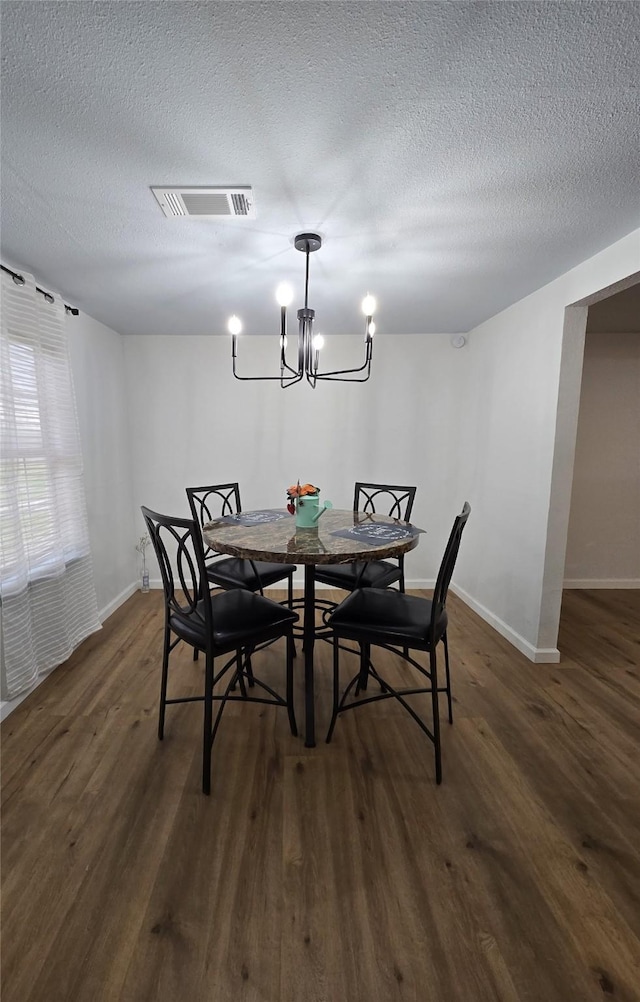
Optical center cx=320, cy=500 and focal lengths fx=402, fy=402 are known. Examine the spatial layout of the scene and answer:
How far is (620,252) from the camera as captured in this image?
1.87 m

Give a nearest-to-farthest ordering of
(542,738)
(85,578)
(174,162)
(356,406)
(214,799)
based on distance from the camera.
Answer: (174,162) < (214,799) < (542,738) < (85,578) < (356,406)

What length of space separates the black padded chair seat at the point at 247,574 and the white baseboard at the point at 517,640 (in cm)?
159

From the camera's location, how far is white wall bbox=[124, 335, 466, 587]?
353 cm

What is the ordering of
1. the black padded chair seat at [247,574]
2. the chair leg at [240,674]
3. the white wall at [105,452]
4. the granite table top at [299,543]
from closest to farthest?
the granite table top at [299,543]
the chair leg at [240,674]
the black padded chair seat at [247,574]
the white wall at [105,452]

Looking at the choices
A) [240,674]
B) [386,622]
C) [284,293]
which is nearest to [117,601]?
[240,674]

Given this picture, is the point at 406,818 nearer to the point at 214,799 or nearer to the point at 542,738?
the point at 214,799

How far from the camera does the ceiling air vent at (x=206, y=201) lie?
4.79ft

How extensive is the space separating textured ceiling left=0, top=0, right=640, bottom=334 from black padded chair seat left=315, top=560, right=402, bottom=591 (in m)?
1.67

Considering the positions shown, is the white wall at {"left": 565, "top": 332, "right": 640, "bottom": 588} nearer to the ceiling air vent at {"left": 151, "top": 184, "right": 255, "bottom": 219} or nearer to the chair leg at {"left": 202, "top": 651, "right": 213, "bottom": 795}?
the ceiling air vent at {"left": 151, "top": 184, "right": 255, "bottom": 219}

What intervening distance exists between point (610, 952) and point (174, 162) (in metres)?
2.63

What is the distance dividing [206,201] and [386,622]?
1.80 metres

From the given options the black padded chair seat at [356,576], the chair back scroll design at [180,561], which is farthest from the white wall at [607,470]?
the chair back scroll design at [180,561]

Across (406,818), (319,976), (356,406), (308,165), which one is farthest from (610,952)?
(356,406)

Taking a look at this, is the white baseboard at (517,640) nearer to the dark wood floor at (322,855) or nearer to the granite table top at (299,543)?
the dark wood floor at (322,855)
